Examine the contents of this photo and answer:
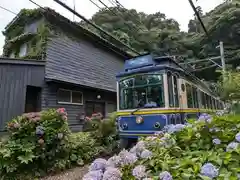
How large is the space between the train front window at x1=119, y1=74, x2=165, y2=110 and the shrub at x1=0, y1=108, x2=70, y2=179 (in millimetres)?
1994

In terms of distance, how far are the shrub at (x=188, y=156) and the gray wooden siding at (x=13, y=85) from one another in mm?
7548

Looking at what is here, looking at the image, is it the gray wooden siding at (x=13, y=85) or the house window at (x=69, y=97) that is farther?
the house window at (x=69, y=97)

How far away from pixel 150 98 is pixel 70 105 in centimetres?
597

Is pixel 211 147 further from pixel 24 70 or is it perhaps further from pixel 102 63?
pixel 102 63

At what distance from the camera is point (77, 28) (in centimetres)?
1214

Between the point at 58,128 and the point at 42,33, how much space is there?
256 inches

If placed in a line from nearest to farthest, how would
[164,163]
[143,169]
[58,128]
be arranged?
[143,169] < [164,163] < [58,128]

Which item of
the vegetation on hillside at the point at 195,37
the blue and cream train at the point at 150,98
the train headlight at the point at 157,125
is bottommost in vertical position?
the train headlight at the point at 157,125

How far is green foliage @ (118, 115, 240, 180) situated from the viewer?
1765 mm

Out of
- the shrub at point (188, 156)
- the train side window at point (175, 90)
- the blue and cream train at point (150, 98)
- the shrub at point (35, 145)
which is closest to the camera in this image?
the shrub at point (188, 156)

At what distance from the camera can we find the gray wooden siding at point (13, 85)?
27.3 ft

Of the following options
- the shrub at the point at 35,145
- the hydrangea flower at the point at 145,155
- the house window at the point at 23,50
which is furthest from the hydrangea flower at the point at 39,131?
the house window at the point at 23,50

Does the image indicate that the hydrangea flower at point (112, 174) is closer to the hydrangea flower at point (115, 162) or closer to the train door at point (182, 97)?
the hydrangea flower at point (115, 162)

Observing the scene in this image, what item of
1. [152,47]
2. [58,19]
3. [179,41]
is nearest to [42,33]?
[58,19]
